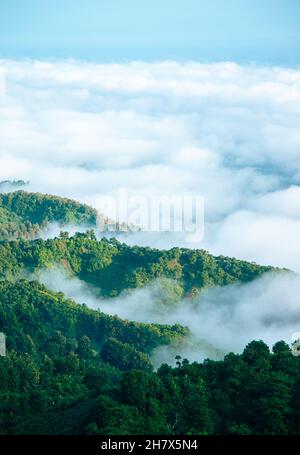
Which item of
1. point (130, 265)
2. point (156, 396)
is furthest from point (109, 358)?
point (156, 396)

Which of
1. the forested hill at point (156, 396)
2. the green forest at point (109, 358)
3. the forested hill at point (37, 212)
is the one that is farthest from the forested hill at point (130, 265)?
the forested hill at point (156, 396)

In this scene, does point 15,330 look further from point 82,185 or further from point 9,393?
point 82,185

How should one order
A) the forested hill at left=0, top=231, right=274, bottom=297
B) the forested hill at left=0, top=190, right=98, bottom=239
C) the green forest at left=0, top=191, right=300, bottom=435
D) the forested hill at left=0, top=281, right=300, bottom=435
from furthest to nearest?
the forested hill at left=0, top=190, right=98, bottom=239 → the forested hill at left=0, top=231, right=274, bottom=297 → the green forest at left=0, top=191, right=300, bottom=435 → the forested hill at left=0, top=281, right=300, bottom=435

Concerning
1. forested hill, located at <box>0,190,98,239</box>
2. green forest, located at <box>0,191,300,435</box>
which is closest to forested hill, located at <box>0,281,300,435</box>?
green forest, located at <box>0,191,300,435</box>

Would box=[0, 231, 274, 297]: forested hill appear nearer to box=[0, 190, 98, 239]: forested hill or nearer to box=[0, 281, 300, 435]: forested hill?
box=[0, 190, 98, 239]: forested hill

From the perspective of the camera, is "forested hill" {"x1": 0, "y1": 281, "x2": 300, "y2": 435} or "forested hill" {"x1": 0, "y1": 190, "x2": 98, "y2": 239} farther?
"forested hill" {"x1": 0, "y1": 190, "x2": 98, "y2": 239}

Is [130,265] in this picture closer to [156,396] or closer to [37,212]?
[37,212]

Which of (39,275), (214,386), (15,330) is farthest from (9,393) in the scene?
(39,275)
